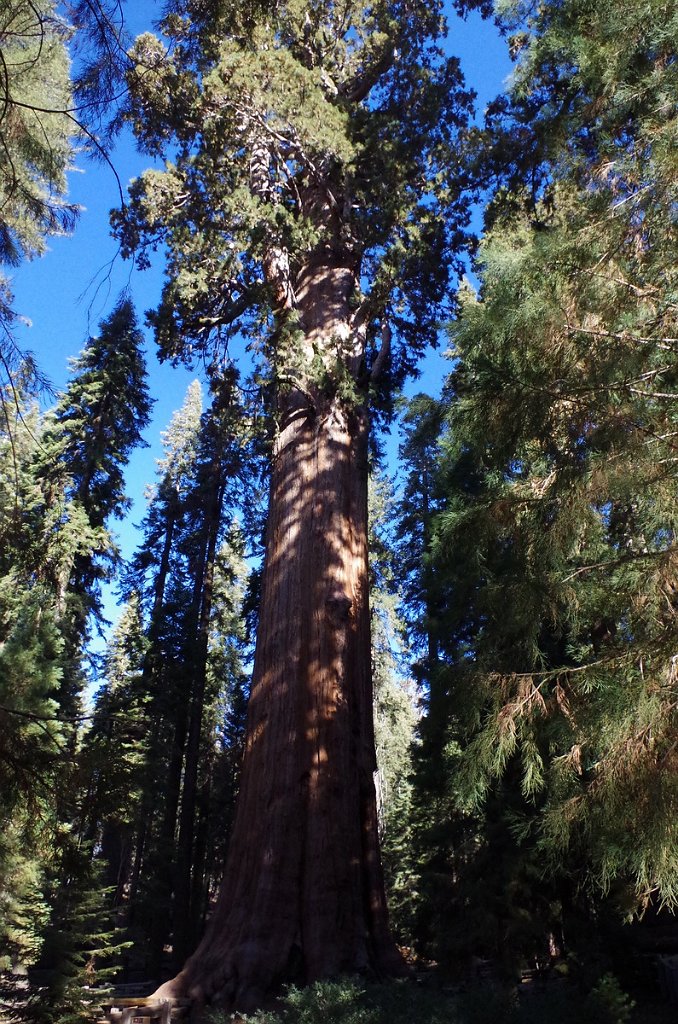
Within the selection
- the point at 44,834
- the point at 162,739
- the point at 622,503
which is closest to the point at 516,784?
the point at 622,503

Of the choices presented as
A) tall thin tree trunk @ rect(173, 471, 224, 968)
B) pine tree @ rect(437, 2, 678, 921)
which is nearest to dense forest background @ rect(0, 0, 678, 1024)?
pine tree @ rect(437, 2, 678, 921)

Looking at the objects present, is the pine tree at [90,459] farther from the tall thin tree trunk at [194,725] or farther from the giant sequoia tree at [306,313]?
the giant sequoia tree at [306,313]

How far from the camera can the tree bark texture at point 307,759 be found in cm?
516

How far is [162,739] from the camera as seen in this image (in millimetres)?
18781

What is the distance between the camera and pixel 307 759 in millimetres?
5922

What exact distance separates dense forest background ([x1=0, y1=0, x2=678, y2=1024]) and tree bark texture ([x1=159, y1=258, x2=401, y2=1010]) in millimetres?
806

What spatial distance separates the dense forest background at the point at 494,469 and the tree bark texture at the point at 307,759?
2.65 ft

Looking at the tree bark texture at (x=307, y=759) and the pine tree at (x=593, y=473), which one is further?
the tree bark texture at (x=307, y=759)

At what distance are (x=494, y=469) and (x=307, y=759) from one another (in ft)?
9.90

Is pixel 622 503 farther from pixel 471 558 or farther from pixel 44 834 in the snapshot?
pixel 44 834

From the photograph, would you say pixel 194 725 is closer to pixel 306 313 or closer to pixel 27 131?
pixel 306 313

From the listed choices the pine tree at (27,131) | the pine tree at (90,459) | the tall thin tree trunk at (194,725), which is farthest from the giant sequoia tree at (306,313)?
the tall thin tree trunk at (194,725)

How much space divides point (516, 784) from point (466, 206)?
805 centimetres

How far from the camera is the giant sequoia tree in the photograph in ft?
17.7
